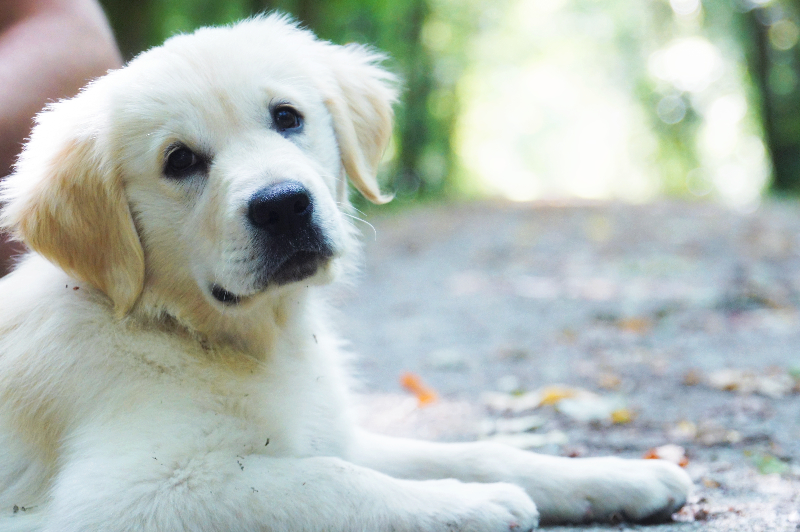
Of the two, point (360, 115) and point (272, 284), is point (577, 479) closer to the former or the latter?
point (272, 284)

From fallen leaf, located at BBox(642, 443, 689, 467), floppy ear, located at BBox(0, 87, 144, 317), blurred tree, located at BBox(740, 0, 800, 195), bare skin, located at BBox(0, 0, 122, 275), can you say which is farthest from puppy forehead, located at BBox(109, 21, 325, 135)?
blurred tree, located at BBox(740, 0, 800, 195)

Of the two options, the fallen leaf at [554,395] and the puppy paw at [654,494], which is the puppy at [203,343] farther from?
the fallen leaf at [554,395]

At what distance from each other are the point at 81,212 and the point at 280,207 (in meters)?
0.64

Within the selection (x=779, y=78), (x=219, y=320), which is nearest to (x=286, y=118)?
(x=219, y=320)

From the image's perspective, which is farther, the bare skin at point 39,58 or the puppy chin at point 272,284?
the bare skin at point 39,58

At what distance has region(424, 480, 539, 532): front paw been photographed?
198cm

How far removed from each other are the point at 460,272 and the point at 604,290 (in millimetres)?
2143

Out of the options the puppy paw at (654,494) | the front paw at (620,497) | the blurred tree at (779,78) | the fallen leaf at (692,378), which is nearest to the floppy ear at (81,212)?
the front paw at (620,497)

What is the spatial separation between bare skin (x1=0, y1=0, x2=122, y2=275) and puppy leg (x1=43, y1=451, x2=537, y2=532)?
141 centimetres

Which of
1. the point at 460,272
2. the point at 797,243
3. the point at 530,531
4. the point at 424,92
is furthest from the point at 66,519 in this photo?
the point at 424,92

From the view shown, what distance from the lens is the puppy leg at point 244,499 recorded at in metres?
1.85

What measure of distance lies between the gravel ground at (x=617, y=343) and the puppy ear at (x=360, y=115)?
760 millimetres

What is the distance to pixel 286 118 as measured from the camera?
2498 mm

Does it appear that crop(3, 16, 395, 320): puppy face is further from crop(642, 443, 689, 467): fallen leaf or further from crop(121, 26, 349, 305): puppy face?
crop(642, 443, 689, 467): fallen leaf
